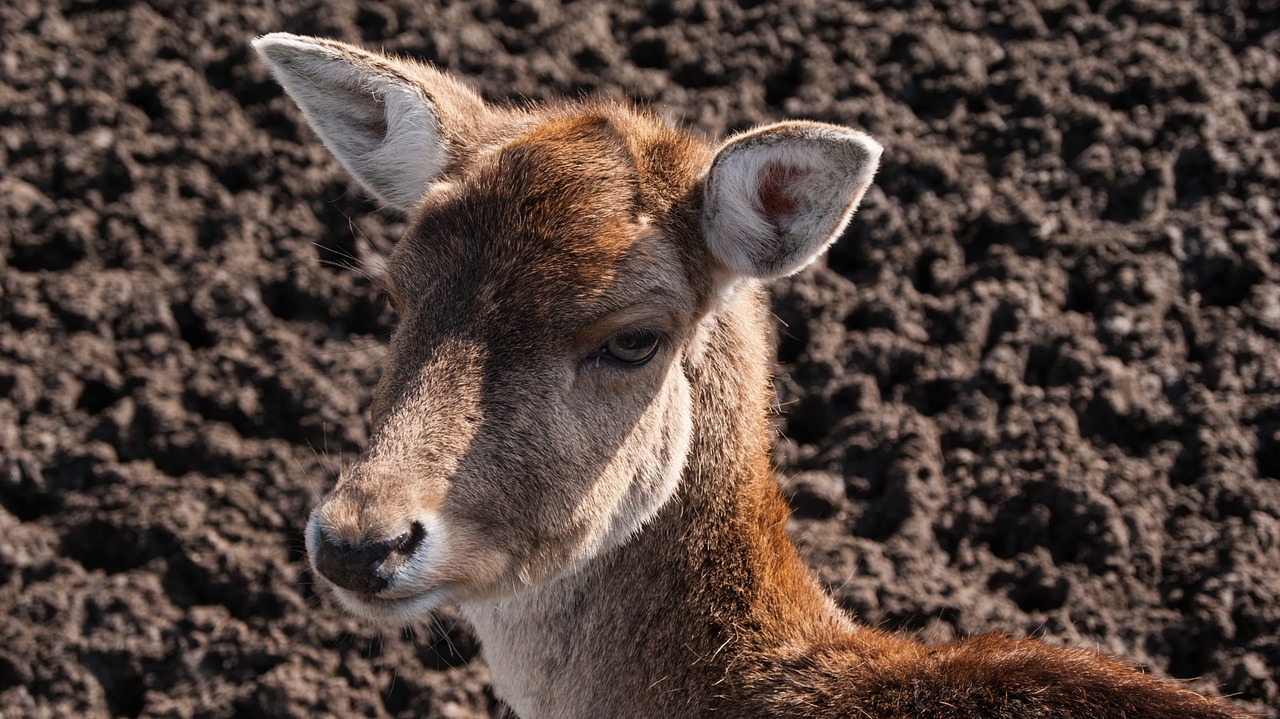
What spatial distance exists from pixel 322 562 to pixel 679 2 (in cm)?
511

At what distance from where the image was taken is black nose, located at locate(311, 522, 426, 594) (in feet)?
10.7

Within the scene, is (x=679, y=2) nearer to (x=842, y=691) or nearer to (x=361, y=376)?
(x=361, y=376)

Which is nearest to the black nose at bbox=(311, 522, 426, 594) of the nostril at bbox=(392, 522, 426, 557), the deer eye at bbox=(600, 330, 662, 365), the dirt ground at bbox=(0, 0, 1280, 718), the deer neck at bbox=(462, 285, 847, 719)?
the nostril at bbox=(392, 522, 426, 557)

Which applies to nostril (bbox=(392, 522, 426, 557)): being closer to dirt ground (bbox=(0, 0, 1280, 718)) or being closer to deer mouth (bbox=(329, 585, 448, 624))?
deer mouth (bbox=(329, 585, 448, 624))

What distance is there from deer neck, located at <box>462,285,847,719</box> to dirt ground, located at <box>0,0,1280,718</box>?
1.47 m

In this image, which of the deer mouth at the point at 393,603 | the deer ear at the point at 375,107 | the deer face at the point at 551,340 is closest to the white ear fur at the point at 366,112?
the deer ear at the point at 375,107

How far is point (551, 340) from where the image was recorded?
359cm

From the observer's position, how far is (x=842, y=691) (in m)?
3.87

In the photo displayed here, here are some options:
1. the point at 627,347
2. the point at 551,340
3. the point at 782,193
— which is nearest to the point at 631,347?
the point at 627,347

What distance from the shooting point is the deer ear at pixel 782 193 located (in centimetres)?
349

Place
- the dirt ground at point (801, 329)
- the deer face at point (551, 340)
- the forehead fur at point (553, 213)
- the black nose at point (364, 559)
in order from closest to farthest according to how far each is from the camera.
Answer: the black nose at point (364, 559) → the deer face at point (551, 340) → the forehead fur at point (553, 213) → the dirt ground at point (801, 329)

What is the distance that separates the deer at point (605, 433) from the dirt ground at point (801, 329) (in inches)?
61.1

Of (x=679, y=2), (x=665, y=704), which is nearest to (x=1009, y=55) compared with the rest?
(x=679, y=2)

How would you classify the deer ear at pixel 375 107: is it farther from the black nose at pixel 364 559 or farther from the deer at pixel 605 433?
the black nose at pixel 364 559
